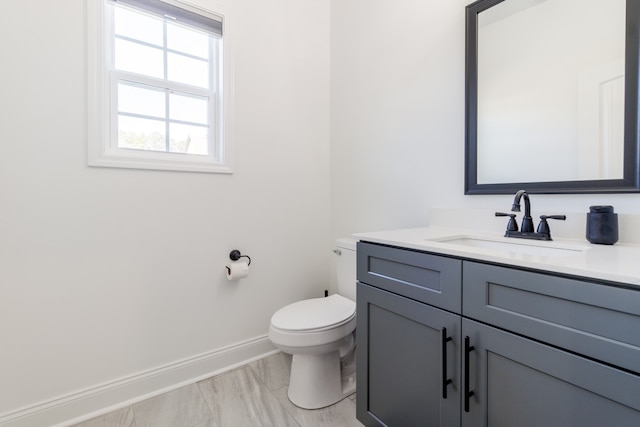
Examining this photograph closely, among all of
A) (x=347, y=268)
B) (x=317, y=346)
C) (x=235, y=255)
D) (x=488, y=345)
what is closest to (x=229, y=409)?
(x=317, y=346)

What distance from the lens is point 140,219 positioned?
1.59 m

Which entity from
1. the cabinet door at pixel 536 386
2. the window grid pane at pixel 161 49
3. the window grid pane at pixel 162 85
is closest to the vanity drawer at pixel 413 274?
the cabinet door at pixel 536 386

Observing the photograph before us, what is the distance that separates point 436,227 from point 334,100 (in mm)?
1281

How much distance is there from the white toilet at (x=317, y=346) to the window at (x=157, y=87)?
38.5 inches

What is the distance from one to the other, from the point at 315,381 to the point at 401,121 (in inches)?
59.3

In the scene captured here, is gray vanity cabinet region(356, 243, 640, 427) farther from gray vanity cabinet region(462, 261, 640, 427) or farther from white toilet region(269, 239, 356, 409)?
white toilet region(269, 239, 356, 409)

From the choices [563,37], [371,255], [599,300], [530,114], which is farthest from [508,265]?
[563,37]

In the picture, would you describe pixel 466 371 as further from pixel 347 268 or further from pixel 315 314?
pixel 347 268

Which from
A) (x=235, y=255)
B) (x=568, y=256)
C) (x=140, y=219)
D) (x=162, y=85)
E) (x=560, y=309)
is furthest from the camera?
(x=235, y=255)

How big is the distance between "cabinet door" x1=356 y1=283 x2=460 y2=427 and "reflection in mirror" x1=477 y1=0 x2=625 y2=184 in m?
Result: 0.77

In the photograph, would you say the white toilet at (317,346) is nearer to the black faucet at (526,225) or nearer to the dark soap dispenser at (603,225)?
the black faucet at (526,225)

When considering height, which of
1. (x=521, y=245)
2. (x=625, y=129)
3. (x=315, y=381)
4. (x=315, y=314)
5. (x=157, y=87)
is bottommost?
(x=315, y=381)

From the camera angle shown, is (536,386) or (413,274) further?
(413,274)

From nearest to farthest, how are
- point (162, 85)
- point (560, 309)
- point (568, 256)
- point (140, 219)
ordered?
point (560, 309) < point (568, 256) < point (140, 219) < point (162, 85)
